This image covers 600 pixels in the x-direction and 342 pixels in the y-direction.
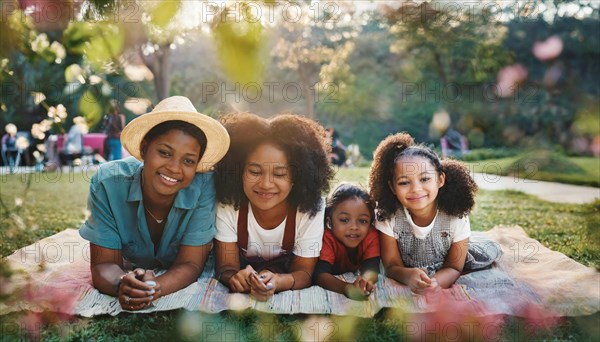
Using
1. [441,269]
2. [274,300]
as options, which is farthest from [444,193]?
[274,300]

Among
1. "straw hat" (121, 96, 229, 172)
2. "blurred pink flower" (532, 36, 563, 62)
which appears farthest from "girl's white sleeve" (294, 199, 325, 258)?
"blurred pink flower" (532, 36, 563, 62)

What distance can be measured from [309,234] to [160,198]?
0.83 m

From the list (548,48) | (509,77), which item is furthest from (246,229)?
(509,77)

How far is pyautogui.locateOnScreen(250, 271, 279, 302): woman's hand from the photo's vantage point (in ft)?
9.36

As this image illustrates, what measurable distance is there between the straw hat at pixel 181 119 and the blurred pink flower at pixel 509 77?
13454mm

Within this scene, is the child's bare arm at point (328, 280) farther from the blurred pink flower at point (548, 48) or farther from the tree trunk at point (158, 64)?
the blurred pink flower at point (548, 48)

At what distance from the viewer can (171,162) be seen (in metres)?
2.94

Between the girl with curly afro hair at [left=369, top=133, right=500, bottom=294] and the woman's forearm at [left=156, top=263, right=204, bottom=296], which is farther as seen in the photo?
the girl with curly afro hair at [left=369, top=133, right=500, bottom=294]

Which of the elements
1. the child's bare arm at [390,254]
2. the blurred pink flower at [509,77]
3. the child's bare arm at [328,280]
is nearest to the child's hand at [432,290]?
the child's bare arm at [390,254]

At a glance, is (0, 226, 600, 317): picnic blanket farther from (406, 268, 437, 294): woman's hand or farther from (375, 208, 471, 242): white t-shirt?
(375, 208, 471, 242): white t-shirt

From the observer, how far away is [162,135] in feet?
9.83

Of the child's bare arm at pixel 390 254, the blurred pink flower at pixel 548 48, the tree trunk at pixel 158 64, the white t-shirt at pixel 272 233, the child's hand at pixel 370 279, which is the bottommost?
the child's hand at pixel 370 279

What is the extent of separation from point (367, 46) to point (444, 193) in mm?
16150

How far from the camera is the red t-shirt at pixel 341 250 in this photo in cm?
328
